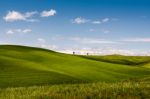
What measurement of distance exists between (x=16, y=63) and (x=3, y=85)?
1920cm

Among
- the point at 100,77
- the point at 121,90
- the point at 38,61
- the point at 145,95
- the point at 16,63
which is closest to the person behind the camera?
the point at 145,95

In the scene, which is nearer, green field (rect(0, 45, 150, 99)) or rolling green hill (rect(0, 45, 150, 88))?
green field (rect(0, 45, 150, 99))

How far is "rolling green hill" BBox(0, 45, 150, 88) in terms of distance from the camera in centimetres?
5200

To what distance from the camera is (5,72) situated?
56.4 meters

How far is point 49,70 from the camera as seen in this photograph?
62094 mm

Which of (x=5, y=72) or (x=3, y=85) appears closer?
(x=3, y=85)

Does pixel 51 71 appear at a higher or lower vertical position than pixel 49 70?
lower

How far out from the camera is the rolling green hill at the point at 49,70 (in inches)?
2047

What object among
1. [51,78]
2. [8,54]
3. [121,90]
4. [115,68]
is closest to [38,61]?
[8,54]

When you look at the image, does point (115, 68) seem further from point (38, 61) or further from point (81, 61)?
point (38, 61)

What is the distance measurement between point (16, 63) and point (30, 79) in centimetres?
1418

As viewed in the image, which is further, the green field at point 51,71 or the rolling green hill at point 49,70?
the rolling green hill at point 49,70

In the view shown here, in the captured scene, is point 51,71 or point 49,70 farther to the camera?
point 49,70

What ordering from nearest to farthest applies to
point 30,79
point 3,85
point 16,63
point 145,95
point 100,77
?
point 145,95
point 3,85
point 30,79
point 100,77
point 16,63
